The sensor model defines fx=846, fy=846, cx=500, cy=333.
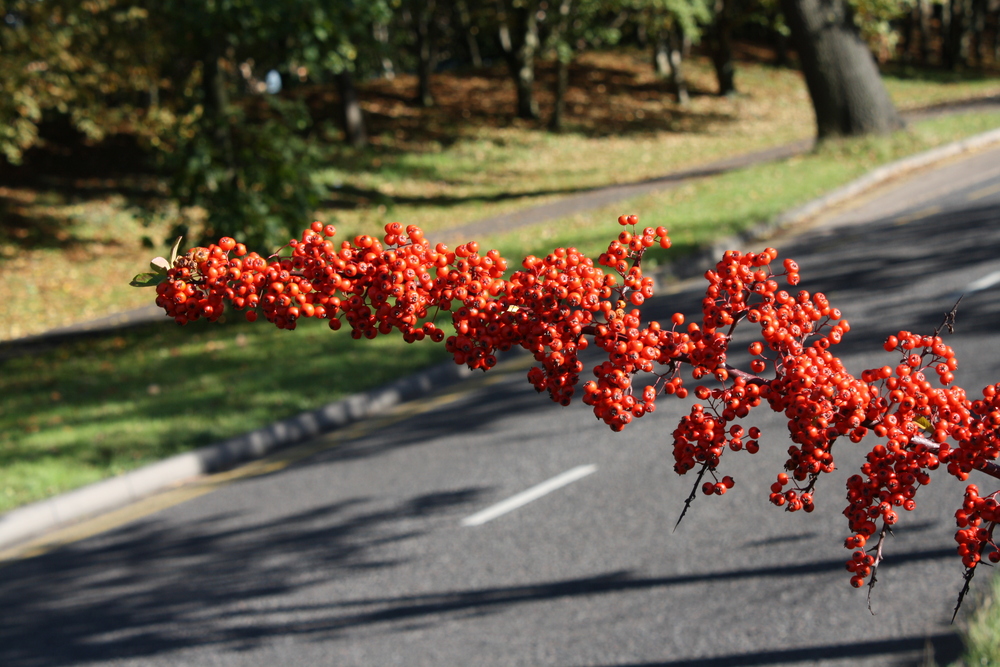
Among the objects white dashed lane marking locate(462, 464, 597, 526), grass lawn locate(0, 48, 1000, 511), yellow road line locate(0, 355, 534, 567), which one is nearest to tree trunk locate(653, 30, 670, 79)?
grass lawn locate(0, 48, 1000, 511)

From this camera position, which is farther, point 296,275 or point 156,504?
point 156,504

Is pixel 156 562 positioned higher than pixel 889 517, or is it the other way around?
pixel 889 517

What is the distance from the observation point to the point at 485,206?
19875 millimetres

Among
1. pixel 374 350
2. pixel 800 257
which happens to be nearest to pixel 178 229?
pixel 374 350

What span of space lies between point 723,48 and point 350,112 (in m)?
15.5

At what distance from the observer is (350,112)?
25.3m

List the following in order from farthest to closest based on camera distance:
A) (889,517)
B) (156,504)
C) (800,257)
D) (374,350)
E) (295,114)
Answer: (295,114), (800,257), (374,350), (156,504), (889,517)

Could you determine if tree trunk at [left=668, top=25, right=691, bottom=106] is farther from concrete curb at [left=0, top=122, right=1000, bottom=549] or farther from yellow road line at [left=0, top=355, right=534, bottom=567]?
concrete curb at [left=0, top=122, right=1000, bottom=549]

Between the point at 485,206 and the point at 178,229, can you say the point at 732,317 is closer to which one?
the point at 178,229

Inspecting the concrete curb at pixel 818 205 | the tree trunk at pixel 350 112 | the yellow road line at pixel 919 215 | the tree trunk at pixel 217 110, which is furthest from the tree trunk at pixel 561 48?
the yellow road line at pixel 919 215

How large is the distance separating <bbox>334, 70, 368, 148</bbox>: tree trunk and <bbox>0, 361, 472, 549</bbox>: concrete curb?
18.1 meters

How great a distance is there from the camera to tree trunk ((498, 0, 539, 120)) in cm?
2714

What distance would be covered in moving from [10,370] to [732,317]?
1227 cm

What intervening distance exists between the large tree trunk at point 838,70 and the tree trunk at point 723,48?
1541 cm
